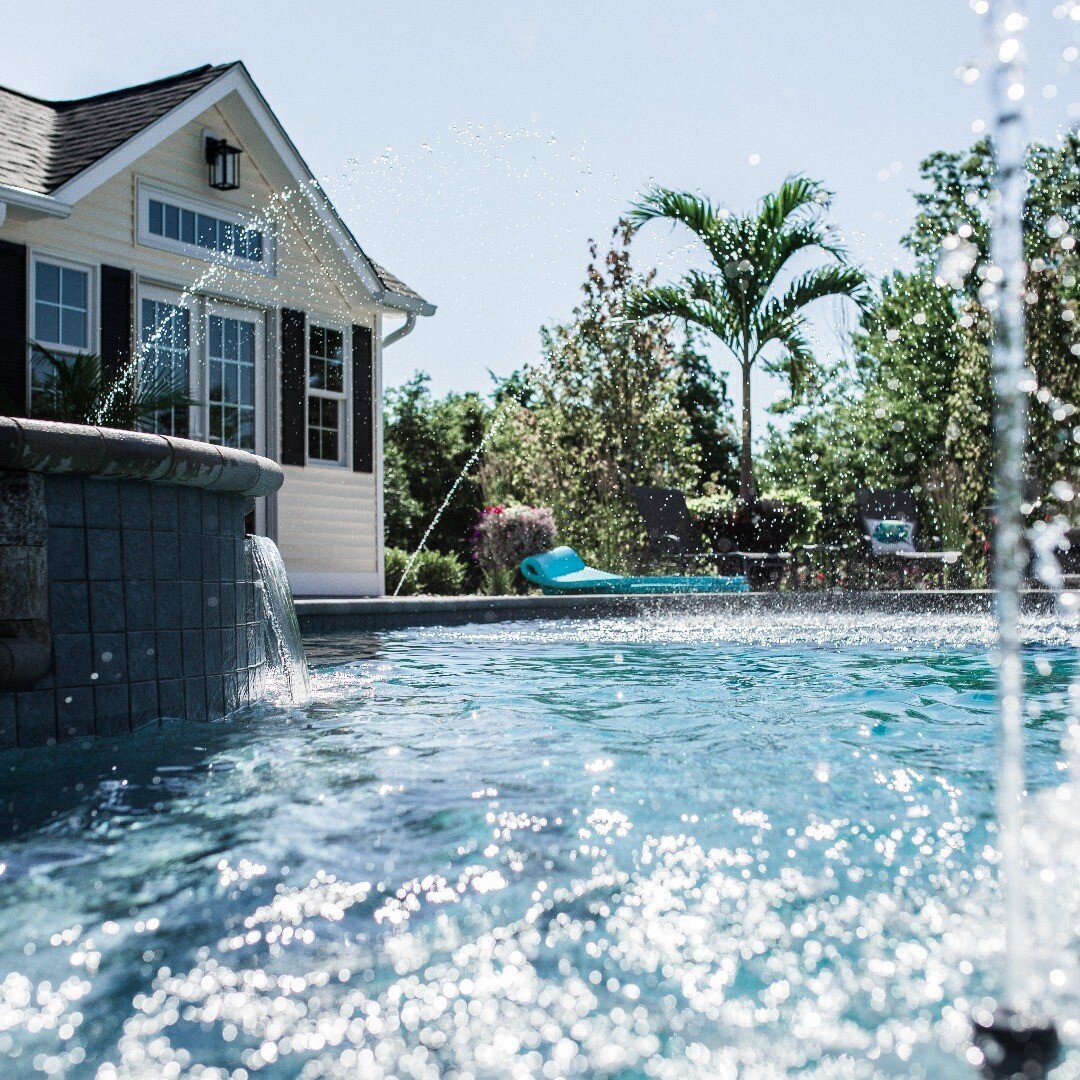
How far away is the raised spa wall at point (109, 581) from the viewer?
2824 mm

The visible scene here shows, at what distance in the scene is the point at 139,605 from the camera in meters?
3.16

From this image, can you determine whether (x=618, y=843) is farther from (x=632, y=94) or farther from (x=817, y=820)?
(x=632, y=94)

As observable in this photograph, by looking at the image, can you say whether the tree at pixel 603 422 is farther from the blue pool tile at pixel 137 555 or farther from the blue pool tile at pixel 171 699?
the blue pool tile at pixel 137 555

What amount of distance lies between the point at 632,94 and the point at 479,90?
205cm

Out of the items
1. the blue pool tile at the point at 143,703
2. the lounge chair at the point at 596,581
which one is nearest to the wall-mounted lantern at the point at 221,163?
the lounge chair at the point at 596,581

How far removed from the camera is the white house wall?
998cm

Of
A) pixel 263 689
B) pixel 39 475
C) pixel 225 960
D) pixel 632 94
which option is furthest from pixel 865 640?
pixel 225 960

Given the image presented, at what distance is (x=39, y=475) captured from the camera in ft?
9.51

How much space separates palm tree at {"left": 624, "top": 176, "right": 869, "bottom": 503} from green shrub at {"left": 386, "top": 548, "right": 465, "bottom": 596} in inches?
165

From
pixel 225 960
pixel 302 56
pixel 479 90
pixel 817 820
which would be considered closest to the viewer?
pixel 225 960

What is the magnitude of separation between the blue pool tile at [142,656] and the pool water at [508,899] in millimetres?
174

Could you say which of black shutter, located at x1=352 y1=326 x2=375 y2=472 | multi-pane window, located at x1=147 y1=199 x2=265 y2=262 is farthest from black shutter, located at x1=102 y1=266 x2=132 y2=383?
black shutter, located at x1=352 y1=326 x2=375 y2=472

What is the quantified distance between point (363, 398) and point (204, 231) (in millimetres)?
2394

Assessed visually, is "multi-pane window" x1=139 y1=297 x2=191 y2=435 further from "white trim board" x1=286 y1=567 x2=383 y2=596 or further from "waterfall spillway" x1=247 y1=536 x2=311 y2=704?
"waterfall spillway" x1=247 y1=536 x2=311 y2=704
